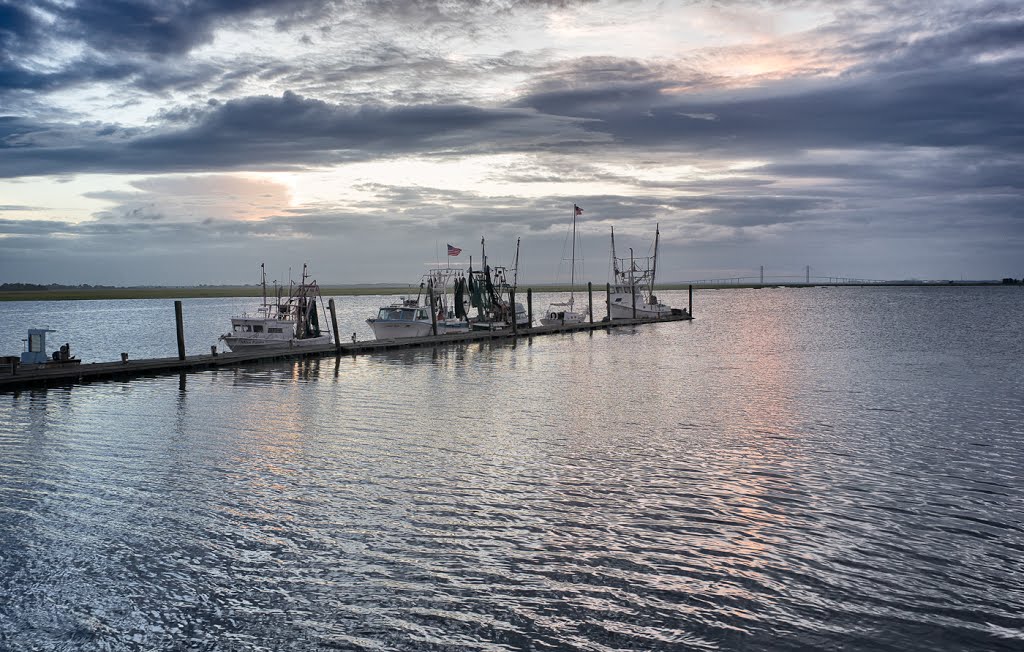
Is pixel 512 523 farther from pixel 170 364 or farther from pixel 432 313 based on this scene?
pixel 432 313

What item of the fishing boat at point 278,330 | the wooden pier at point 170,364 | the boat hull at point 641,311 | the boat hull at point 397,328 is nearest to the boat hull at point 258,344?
the fishing boat at point 278,330

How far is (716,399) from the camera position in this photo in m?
31.1

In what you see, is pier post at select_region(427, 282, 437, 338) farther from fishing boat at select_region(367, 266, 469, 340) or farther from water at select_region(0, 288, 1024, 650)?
water at select_region(0, 288, 1024, 650)

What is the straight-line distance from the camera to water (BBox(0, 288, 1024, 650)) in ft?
33.6

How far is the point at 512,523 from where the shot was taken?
A: 14.3 meters

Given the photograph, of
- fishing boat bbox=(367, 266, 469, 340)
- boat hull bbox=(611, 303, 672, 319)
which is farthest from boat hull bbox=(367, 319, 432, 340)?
boat hull bbox=(611, 303, 672, 319)

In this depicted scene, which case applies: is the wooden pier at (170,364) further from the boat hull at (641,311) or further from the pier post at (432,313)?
the boat hull at (641,311)

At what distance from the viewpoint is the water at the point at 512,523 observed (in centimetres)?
1023

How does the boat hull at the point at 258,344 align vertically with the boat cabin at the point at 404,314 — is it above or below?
below

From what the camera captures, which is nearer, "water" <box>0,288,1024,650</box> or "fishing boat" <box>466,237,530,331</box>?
"water" <box>0,288,1024,650</box>

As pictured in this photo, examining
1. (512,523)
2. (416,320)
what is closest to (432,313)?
(416,320)

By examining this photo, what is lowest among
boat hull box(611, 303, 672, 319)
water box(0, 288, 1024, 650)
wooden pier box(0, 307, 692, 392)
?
water box(0, 288, 1024, 650)

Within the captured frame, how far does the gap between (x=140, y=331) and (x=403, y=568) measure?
300 ft

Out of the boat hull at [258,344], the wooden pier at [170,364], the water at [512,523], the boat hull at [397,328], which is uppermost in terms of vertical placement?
the boat hull at [397,328]
